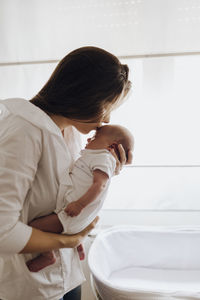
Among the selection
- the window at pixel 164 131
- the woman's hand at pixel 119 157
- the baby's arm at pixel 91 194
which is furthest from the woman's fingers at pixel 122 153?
the window at pixel 164 131

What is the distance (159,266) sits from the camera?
1.80 metres

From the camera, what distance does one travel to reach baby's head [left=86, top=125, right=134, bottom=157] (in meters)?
1.12

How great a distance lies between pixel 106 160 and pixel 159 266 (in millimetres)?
Answer: 1103

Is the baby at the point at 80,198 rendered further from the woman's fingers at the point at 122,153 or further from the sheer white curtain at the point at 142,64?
the sheer white curtain at the point at 142,64

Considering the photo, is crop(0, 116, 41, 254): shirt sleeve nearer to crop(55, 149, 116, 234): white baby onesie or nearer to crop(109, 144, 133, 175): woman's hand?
crop(55, 149, 116, 234): white baby onesie

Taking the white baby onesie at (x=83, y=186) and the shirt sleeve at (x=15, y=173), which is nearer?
the shirt sleeve at (x=15, y=173)

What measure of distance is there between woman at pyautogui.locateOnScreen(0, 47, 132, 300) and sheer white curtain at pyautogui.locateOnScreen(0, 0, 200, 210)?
73cm

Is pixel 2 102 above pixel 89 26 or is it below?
below

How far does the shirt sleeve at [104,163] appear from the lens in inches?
38.3

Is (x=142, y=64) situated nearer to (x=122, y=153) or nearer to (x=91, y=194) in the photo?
(x=122, y=153)

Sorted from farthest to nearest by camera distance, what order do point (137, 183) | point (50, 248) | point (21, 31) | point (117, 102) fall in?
point (137, 183) < point (21, 31) < point (117, 102) < point (50, 248)

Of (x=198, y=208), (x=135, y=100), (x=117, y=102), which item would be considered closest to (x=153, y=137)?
(x=135, y=100)

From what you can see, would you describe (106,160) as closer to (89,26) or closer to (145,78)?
(145,78)

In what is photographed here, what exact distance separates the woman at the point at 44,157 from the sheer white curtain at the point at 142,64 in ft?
2.39
